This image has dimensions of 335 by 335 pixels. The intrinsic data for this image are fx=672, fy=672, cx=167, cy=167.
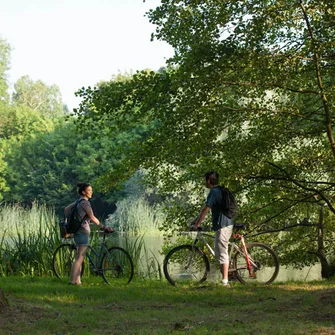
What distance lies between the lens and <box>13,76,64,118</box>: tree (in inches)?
3848

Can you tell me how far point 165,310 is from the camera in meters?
8.46

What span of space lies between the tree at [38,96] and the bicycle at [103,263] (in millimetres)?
85798

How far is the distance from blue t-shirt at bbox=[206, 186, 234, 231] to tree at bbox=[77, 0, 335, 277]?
0.64 m

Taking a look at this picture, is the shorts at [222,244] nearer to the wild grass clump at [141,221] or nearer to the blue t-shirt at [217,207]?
the blue t-shirt at [217,207]

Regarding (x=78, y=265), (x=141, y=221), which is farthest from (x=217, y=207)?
(x=141, y=221)

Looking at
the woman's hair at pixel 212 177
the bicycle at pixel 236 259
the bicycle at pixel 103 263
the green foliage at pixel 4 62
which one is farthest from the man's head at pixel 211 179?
the green foliage at pixel 4 62

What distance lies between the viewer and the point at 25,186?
183 ft

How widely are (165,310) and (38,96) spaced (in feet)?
307

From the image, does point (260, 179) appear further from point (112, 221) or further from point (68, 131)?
point (68, 131)

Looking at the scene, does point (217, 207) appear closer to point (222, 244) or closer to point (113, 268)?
point (222, 244)

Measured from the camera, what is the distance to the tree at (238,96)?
9828 millimetres

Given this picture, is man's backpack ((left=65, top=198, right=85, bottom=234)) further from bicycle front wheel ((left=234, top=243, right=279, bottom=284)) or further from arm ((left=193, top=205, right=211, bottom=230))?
bicycle front wheel ((left=234, top=243, right=279, bottom=284))

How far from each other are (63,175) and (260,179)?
4336cm

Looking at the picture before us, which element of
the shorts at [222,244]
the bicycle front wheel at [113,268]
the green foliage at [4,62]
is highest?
the green foliage at [4,62]
